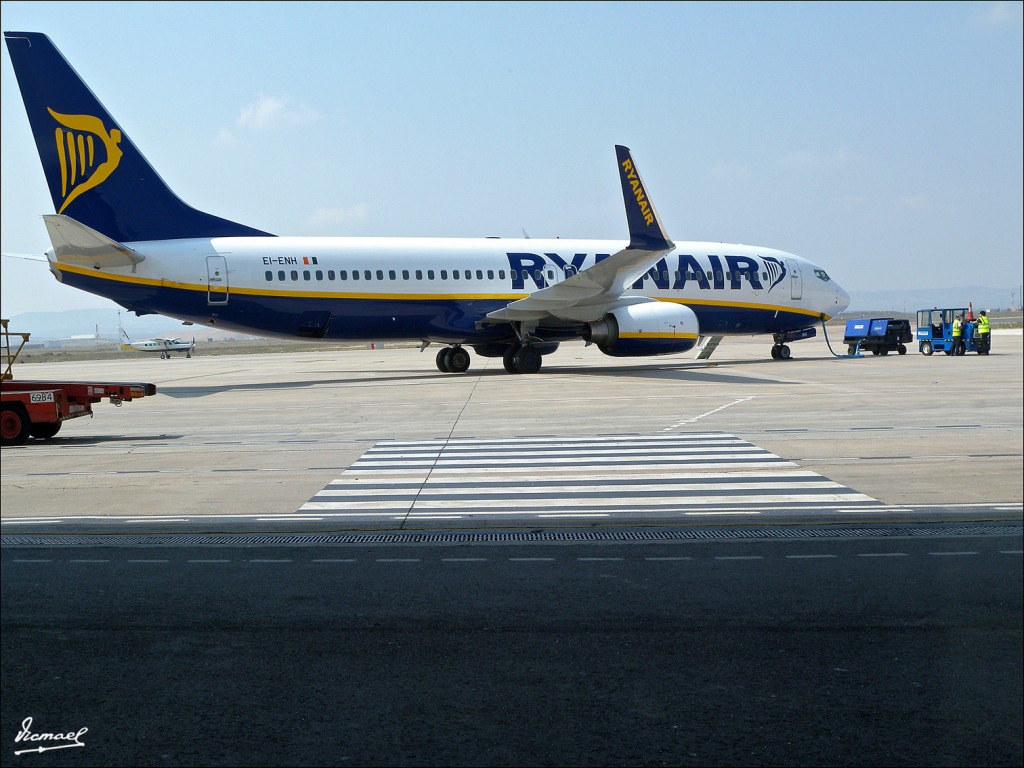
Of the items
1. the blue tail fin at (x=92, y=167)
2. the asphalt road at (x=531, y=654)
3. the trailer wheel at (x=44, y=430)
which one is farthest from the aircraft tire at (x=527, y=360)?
the asphalt road at (x=531, y=654)

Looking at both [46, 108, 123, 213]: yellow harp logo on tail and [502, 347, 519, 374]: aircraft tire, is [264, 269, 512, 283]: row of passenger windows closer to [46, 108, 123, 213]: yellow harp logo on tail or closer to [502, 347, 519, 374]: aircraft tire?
[502, 347, 519, 374]: aircraft tire

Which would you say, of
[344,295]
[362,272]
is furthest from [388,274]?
[344,295]

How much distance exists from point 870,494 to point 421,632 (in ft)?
20.4

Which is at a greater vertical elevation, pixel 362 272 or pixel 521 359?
pixel 362 272

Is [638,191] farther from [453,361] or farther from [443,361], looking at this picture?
[443,361]

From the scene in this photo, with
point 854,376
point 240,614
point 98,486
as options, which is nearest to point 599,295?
point 854,376

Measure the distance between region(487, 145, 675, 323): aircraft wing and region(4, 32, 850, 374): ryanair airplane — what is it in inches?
2.3

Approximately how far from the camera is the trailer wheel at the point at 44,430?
18031 millimetres

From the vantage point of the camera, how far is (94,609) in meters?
7.46

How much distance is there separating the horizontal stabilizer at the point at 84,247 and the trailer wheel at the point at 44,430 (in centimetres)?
1088

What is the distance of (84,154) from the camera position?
29.5 meters

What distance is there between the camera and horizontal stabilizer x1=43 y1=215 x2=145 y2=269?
2755 cm

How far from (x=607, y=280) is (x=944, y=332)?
64.7 ft

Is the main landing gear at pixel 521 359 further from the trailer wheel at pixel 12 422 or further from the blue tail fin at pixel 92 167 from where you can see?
the trailer wheel at pixel 12 422
